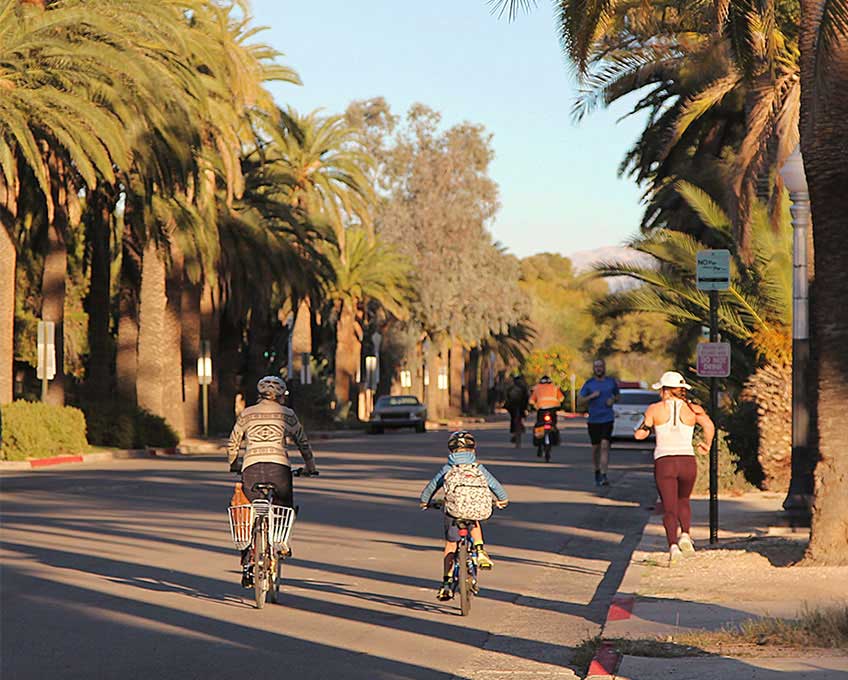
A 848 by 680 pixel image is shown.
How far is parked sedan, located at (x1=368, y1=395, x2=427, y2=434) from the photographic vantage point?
5931cm

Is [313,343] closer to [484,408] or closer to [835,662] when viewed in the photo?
[484,408]

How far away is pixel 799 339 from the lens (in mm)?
17062

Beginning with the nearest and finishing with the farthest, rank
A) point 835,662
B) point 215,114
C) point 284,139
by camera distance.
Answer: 1. point 835,662
2. point 215,114
3. point 284,139

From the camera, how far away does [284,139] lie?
165ft

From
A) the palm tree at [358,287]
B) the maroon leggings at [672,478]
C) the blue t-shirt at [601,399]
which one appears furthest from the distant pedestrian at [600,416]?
the palm tree at [358,287]

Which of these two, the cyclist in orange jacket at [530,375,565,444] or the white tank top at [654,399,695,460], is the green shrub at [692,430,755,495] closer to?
the cyclist in orange jacket at [530,375,565,444]

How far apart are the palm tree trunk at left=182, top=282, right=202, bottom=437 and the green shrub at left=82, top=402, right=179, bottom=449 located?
6.97 m

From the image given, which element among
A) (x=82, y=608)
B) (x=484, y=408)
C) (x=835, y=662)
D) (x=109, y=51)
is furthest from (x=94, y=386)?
(x=484, y=408)

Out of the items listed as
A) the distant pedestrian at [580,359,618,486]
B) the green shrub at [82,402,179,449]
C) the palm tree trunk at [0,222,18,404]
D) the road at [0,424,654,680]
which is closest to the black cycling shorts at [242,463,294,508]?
the road at [0,424,654,680]

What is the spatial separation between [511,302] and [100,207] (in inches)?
1521

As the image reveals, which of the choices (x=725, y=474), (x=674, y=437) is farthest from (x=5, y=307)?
(x=674, y=437)

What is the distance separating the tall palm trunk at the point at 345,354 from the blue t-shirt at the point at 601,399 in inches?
1700

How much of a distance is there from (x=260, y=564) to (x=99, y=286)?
3328cm

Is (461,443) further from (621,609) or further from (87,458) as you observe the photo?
(87,458)
